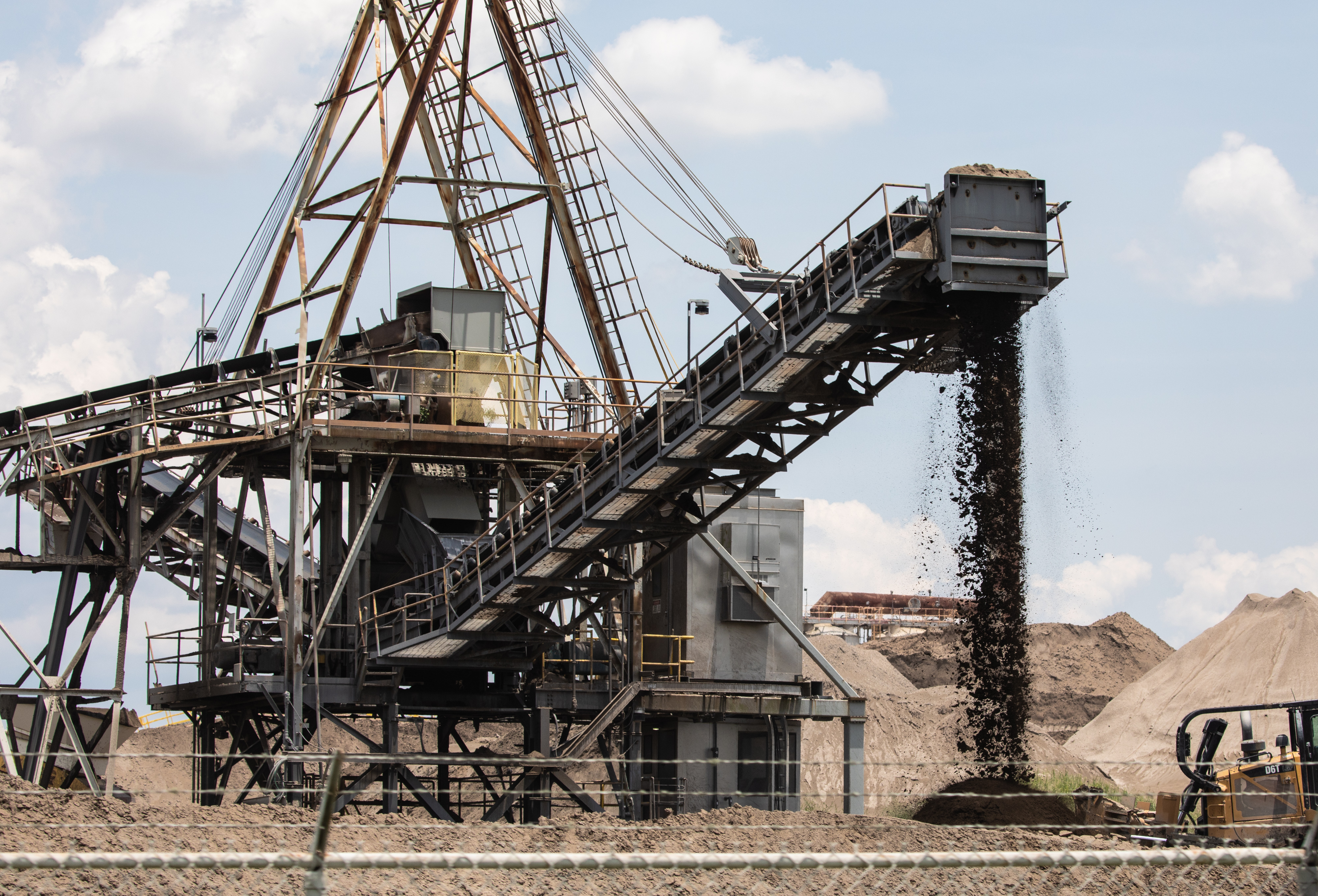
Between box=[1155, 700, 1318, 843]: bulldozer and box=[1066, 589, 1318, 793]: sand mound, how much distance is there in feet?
103

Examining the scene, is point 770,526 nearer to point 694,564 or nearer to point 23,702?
point 694,564

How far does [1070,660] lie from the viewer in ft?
210

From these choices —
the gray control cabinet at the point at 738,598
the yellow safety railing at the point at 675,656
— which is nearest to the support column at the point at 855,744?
the gray control cabinet at the point at 738,598

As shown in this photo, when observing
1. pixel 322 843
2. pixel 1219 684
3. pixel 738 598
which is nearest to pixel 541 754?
pixel 738 598

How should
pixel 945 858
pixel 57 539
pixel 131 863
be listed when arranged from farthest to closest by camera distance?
pixel 57 539
pixel 945 858
pixel 131 863

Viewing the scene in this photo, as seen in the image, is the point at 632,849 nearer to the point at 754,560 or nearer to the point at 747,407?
the point at 747,407

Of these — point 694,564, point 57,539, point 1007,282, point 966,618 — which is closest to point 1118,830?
point 966,618

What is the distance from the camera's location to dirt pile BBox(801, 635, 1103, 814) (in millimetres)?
46250

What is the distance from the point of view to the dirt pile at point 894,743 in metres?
46.2

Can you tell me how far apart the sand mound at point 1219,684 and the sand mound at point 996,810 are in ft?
83.6

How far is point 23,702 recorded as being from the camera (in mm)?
32562

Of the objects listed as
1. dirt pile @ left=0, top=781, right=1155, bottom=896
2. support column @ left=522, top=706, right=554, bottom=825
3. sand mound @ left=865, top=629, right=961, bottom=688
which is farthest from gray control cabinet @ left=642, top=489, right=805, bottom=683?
sand mound @ left=865, top=629, right=961, bottom=688

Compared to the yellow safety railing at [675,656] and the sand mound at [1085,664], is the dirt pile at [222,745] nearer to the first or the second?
the yellow safety railing at [675,656]

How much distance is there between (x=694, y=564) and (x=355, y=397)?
6950 mm
